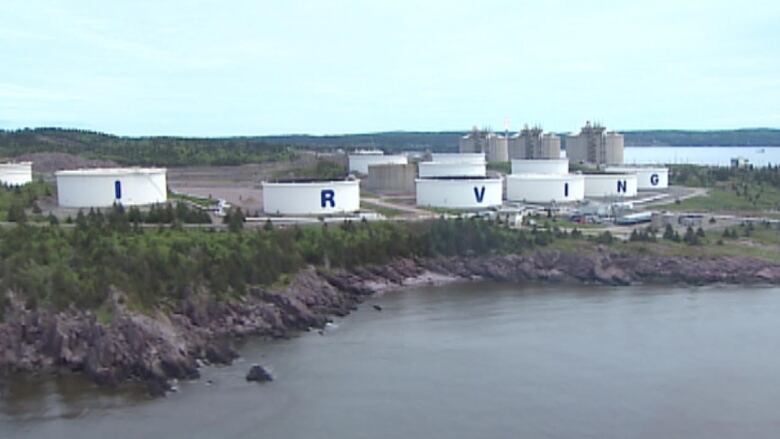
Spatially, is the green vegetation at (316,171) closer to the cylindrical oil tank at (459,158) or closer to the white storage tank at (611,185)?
the cylindrical oil tank at (459,158)

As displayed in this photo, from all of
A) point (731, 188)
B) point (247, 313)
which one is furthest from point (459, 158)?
point (247, 313)

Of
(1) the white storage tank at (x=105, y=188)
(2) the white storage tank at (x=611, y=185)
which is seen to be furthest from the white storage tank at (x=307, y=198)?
(2) the white storage tank at (x=611, y=185)

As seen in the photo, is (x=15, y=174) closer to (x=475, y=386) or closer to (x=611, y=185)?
(x=611, y=185)

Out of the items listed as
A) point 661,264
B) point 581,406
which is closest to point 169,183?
point 661,264

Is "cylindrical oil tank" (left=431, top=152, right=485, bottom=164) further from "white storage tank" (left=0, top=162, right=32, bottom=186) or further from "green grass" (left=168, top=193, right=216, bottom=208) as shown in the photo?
"white storage tank" (left=0, top=162, right=32, bottom=186)

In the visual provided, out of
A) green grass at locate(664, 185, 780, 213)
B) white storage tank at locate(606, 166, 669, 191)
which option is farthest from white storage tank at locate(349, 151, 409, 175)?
green grass at locate(664, 185, 780, 213)
